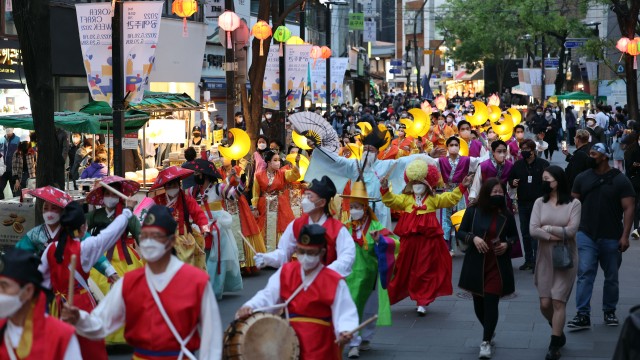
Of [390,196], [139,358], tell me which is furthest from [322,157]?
[139,358]

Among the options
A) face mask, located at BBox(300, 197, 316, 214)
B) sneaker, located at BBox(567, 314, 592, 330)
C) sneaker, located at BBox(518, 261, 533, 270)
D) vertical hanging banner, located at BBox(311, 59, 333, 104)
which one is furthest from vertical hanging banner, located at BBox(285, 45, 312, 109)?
face mask, located at BBox(300, 197, 316, 214)

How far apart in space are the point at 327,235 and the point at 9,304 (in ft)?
10.8

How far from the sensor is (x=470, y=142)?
20.4 meters

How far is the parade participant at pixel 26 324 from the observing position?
5.41 metres

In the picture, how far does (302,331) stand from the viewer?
6980 mm

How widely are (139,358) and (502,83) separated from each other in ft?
246

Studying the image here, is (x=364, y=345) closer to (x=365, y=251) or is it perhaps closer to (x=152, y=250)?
(x=365, y=251)

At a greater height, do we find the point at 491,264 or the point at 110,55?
the point at 110,55

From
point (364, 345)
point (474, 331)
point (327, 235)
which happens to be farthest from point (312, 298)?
point (474, 331)

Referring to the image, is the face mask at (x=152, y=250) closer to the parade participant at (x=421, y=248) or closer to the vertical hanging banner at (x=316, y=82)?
the parade participant at (x=421, y=248)

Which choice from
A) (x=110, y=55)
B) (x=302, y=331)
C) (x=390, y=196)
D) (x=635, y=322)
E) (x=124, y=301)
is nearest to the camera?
(x=635, y=322)

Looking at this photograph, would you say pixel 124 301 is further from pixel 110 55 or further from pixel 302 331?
pixel 110 55

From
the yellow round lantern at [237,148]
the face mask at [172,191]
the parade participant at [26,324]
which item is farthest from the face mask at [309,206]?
the yellow round lantern at [237,148]

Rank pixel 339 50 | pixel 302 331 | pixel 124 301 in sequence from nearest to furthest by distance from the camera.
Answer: pixel 124 301
pixel 302 331
pixel 339 50
